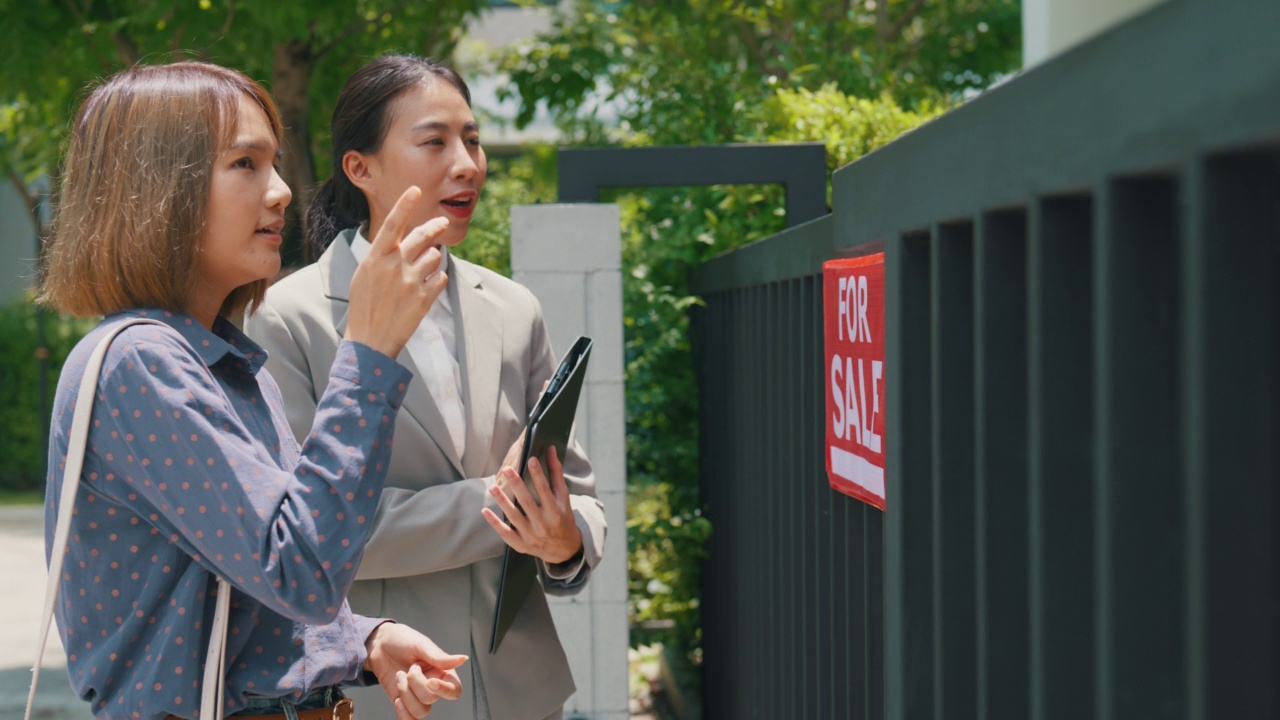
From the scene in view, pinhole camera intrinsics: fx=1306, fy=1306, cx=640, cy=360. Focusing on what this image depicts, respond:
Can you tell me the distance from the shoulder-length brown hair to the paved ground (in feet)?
7.86

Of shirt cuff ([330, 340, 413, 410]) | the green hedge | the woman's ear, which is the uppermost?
the woman's ear

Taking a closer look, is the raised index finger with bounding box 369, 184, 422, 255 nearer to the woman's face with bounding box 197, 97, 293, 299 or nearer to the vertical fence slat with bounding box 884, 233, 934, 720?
the woman's face with bounding box 197, 97, 293, 299

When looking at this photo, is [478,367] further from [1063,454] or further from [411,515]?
[1063,454]

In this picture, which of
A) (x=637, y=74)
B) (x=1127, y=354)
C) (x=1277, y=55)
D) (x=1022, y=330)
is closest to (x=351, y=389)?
(x=1022, y=330)

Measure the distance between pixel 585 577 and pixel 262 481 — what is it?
99 cm

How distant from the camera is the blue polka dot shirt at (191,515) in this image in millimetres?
1457

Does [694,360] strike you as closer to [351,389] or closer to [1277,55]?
[351,389]

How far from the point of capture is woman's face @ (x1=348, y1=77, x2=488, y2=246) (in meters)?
2.45

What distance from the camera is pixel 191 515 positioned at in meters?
1.45

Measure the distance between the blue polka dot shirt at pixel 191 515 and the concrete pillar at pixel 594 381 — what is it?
185 centimetres

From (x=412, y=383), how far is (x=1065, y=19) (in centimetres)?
394

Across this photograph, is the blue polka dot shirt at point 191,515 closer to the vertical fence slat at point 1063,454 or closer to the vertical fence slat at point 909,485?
the vertical fence slat at point 909,485

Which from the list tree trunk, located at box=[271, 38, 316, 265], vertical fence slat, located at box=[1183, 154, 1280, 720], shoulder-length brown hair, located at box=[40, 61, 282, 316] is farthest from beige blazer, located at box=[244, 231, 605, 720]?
tree trunk, located at box=[271, 38, 316, 265]

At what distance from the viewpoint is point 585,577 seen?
2379 mm
